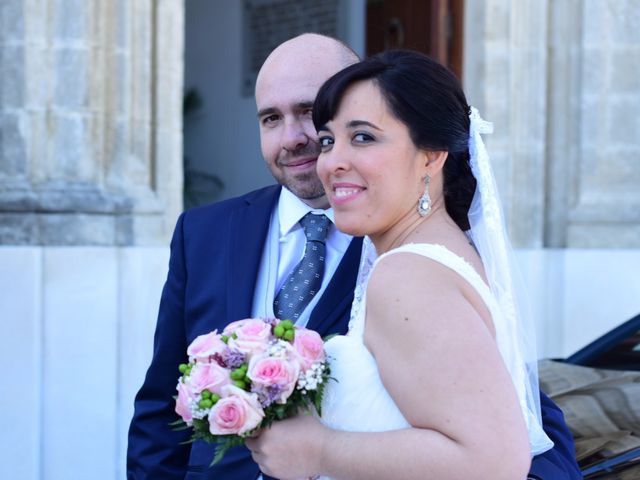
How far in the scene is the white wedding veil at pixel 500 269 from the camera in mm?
2195

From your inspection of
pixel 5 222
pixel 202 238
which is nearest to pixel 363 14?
pixel 5 222

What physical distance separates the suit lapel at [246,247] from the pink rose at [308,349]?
566 millimetres

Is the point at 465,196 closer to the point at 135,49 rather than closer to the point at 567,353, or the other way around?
the point at 135,49

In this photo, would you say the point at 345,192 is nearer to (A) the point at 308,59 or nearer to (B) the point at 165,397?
(A) the point at 308,59

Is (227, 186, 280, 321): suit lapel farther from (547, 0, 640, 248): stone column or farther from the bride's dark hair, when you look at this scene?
(547, 0, 640, 248): stone column

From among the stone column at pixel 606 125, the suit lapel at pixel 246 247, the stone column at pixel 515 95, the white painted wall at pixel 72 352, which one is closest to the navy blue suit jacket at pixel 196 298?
the suit lapel at pixel 246 247

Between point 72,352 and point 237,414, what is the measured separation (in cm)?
413

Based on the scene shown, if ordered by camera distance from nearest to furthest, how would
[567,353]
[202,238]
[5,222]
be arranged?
[202,238]
[5,222]
[567,353]

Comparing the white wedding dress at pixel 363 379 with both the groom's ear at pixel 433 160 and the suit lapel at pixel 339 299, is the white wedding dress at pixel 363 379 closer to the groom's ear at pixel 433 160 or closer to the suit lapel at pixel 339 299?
the groom's ear at pixel 433 160

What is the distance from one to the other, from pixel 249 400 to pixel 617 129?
5.30 meters

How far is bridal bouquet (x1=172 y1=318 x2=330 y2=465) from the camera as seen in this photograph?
2068mm

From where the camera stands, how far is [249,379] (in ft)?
6.93

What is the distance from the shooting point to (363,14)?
8891 millimetres

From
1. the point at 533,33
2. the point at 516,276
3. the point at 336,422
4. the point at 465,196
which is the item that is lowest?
the point at 336,422
